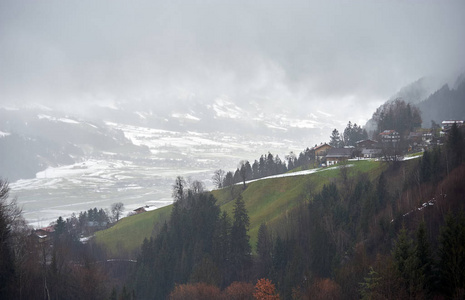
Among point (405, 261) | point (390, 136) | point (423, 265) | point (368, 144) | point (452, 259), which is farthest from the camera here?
point (390, 136)

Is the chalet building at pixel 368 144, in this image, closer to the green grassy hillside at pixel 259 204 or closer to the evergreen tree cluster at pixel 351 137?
the evergreen tree cluster at pixel 351 137

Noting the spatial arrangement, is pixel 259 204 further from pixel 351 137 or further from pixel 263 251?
pixel 351 137

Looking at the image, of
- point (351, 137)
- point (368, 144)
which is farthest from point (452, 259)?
point (351, 137)

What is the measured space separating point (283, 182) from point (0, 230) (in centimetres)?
5497

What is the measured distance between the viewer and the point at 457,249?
71.0 ft

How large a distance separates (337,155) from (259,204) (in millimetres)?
26723

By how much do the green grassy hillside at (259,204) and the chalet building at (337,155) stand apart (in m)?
11.3

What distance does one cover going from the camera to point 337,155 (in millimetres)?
86250

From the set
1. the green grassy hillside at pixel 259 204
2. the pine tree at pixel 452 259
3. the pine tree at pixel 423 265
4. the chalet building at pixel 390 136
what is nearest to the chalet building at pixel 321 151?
the chalet building at pixel 390 136

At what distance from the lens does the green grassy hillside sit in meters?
64.0

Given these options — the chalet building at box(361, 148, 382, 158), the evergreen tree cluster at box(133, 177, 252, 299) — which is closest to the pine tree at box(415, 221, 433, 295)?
the evergreen tree cluster at box(133, 177, 252, 299)

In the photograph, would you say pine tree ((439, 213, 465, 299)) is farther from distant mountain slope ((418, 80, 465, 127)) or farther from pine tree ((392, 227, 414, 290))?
distant mountain slope ((418, 80, 465, 127))

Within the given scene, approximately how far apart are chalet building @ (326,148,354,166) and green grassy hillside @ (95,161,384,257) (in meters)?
11.3

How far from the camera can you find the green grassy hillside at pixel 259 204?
64.0 metres
